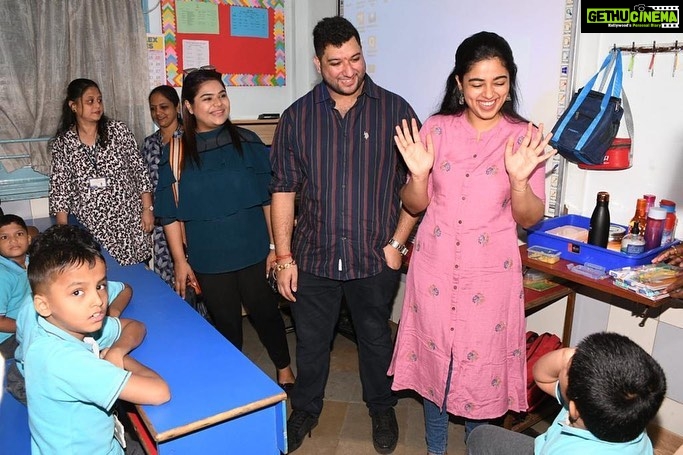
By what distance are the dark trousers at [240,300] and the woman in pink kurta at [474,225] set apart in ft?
2.77

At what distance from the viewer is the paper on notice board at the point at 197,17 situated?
378 centimetres

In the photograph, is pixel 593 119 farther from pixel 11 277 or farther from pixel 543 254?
pixel 11 277

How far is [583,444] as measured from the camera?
45.1 inches

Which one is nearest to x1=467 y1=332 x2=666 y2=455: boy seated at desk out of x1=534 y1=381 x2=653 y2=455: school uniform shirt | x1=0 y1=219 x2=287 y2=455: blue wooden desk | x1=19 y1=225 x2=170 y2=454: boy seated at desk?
x1=534 y1=381 x2=653 y2=455: school uniform shirt

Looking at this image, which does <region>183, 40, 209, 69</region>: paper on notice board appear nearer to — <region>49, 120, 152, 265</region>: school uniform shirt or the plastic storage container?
<region>49, 120, 152, 265</region>: school uniform shirt

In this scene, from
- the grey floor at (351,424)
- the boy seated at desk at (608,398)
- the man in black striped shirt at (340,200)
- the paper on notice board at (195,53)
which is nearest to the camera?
the boy seated at desk at (608,398)

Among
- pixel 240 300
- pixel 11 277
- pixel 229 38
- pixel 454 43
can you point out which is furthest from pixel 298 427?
pixel 229 38

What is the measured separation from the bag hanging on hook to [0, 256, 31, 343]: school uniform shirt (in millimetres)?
2218

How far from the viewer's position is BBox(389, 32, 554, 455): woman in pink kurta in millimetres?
1727

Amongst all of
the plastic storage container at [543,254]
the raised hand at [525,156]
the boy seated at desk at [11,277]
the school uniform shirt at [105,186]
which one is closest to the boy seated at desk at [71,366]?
the boy seated at desk at [11,277]

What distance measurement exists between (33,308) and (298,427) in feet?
4.12

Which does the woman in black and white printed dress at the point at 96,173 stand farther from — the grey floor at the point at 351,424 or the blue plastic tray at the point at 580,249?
the blue plastic tray at the point at 580,249

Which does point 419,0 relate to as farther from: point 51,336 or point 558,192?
point 51,336

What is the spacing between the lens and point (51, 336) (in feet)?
4.55
